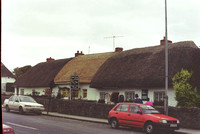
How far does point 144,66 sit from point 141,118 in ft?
42.7

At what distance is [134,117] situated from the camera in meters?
15.2

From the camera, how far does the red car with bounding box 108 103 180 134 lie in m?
14.2

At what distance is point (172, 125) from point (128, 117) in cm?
242

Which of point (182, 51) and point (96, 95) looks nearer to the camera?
point (182, 51)

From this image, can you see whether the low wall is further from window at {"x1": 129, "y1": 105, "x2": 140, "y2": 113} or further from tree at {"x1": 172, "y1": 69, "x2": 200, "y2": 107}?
window at {"x1": 129, "y1": 105, "x2": 140, "y2": 113}

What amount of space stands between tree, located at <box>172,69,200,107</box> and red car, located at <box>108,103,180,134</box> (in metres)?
5.47

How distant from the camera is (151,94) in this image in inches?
1000

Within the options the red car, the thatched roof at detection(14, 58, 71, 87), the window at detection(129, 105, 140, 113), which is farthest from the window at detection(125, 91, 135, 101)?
the thatched roof at detection(14, 58, 71, 87)

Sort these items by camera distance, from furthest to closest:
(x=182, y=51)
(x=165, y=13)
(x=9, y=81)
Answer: (x=9, y=81) → (x=182, y=51) → (x=165, y=13)

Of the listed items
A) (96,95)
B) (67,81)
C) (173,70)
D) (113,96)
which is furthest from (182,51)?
(67,81)

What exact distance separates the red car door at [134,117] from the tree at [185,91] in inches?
238

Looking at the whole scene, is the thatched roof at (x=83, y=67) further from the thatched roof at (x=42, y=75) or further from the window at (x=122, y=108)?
the window at (x=122, y=108)

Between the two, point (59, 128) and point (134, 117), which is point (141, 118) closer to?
point (134, 117)

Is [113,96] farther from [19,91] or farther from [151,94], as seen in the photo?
[19,91]
